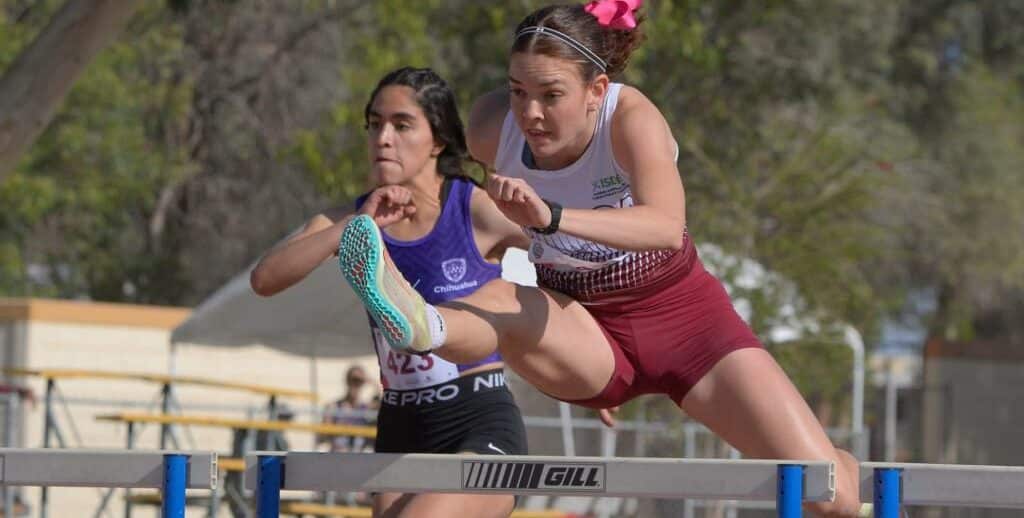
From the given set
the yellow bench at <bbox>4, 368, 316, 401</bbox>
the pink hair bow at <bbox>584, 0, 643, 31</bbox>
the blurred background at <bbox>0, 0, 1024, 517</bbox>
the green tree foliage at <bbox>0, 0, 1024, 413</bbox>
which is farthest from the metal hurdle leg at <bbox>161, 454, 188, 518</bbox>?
the green tree foliage at <bbox>0, 0, 1024, 413</bbox>

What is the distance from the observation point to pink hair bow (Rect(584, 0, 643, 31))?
4426 mm

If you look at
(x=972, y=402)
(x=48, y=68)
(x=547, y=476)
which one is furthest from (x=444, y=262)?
(x=972, y=402)

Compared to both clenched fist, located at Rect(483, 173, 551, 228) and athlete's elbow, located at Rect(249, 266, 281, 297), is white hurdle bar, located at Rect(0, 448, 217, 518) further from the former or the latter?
clenched fist, located at Rect(483, 173, 551, 228)

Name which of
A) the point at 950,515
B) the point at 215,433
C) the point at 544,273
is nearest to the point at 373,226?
the point at 544,273

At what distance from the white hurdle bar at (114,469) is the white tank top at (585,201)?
1.07 meters

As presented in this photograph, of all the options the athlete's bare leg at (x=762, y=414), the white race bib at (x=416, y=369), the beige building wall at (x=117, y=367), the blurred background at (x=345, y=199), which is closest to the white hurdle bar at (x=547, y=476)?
the athlete's bare leg at (x=762, y=414)

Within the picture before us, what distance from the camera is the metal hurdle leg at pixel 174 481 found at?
398 centimetres

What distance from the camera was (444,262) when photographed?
4.90 m

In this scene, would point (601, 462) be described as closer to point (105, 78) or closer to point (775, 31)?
point (105, 78)

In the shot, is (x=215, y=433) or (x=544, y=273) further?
(x=215, y=433)

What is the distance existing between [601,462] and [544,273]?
740 millimetres

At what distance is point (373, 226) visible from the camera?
156 inches

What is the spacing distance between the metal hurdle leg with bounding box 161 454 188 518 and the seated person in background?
22.0 feet

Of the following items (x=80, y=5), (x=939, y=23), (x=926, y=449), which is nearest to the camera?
(x=80, y=5)
